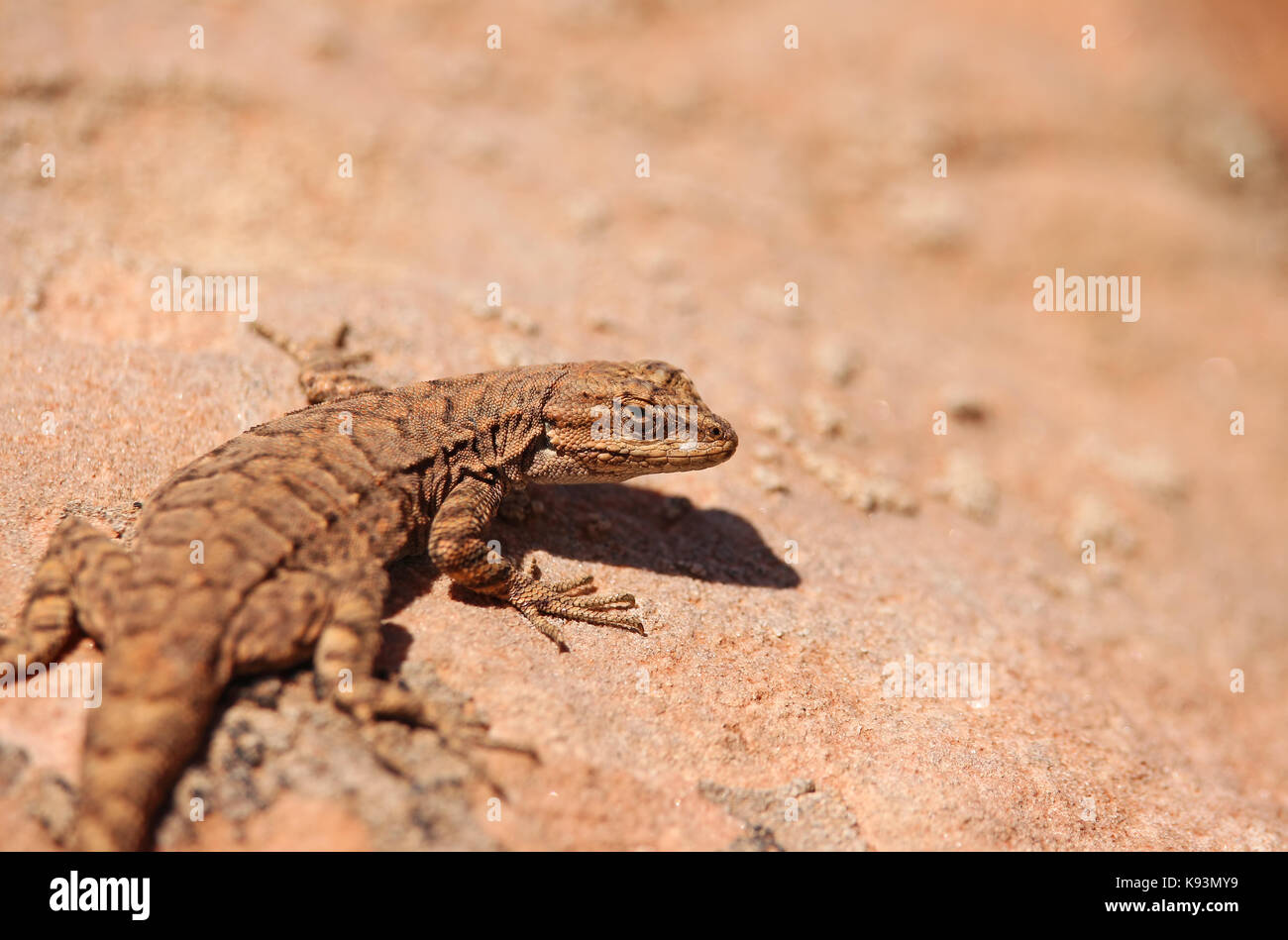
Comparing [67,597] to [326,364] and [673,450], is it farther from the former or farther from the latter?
[673,450]

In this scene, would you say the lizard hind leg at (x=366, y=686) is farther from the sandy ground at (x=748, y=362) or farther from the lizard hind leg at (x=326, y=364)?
the lizard hind leg at (x=326, y=364)

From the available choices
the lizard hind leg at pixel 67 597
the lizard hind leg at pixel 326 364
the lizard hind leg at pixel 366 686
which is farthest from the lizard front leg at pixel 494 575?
the lizard hind leg at pixel 67 597

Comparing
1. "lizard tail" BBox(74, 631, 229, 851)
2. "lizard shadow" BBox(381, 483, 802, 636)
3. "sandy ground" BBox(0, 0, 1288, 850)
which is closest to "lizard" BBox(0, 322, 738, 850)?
"lizard tail" BBox(74, 631, 229, 851)

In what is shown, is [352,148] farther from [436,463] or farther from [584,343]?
[436,463]

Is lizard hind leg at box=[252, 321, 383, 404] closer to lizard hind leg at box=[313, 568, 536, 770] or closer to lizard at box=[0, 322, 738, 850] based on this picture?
lizard at box=[0, 322, 738, 850]

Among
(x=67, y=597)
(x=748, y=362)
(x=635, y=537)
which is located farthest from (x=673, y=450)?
(x=748, y=362)
